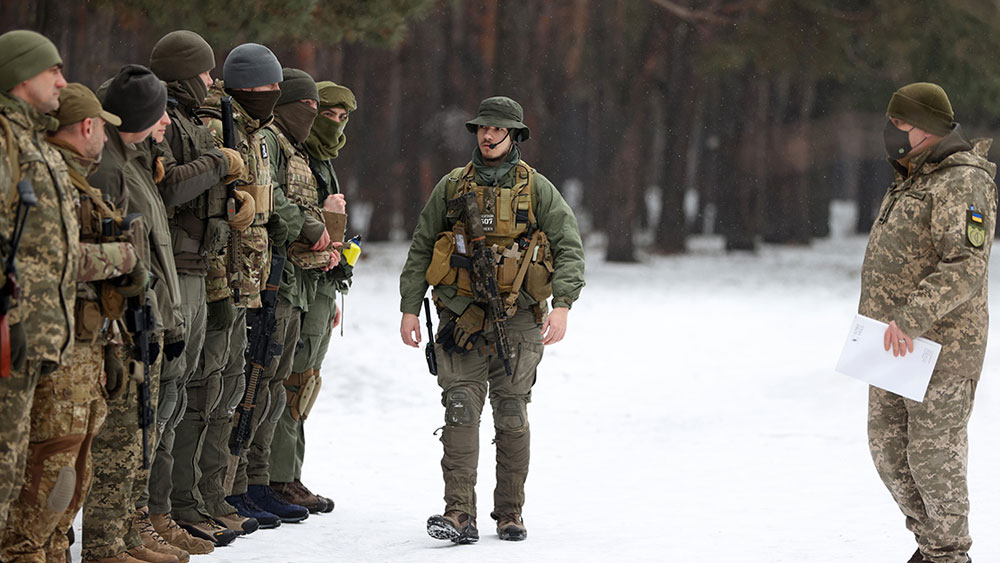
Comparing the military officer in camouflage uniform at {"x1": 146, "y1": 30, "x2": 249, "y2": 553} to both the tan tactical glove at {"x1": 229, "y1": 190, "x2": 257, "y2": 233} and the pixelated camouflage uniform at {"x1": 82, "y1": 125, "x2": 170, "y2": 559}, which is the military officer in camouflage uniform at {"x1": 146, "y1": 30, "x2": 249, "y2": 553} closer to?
the tan tactical glove at {"x1": 229, "y1": 190, "x2": 257, "y2": 233}

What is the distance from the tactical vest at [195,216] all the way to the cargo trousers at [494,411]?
1384 mm

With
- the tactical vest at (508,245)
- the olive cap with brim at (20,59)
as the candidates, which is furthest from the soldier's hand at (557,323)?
the olive cap with brim at (20,59)

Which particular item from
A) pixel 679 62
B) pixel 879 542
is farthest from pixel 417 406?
pixel 679 62

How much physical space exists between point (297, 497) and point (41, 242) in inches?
126

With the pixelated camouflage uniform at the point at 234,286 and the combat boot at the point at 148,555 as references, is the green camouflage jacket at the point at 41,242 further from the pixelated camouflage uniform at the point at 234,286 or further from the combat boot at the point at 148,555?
the pixelated camouflage uniform at the point at 234,286

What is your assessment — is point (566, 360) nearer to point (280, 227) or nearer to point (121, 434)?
point (280, 227)

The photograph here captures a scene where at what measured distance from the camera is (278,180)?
21.2 feet

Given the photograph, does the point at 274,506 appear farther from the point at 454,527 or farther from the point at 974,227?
the point at 974,227

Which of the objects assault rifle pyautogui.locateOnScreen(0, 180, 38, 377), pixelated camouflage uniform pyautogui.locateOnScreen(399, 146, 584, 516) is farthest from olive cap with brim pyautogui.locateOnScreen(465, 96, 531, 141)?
assault rifle pyautogui.locateOnScreen(0, 180, 38, 377)

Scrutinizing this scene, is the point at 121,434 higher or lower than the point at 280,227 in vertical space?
lower

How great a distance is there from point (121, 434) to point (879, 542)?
3.75m

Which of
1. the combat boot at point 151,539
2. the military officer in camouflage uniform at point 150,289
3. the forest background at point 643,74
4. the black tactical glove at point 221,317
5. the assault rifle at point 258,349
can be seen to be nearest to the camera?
the military officer in camouflage uniform at point 150,289

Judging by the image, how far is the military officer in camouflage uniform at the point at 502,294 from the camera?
6406 mm

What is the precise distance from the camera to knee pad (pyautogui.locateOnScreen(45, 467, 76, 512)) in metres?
4.44
